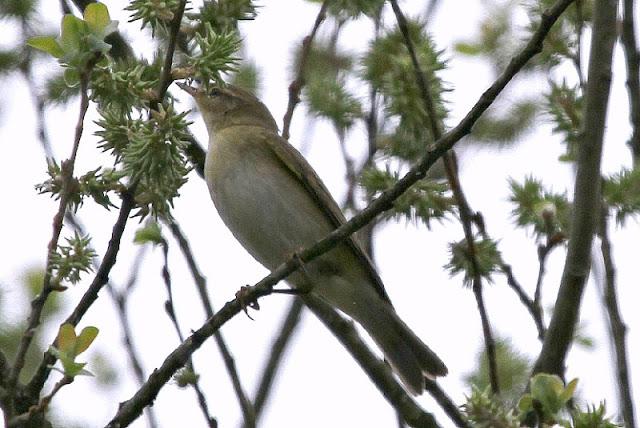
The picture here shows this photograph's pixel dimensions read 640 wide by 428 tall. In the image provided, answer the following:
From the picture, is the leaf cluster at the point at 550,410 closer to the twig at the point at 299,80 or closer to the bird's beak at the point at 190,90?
the twig at the point at 299,80

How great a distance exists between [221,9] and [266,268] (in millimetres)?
1930

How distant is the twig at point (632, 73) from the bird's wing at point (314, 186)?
1.26m

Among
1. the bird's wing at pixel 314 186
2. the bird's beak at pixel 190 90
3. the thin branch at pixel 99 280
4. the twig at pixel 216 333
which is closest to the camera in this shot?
the thin branch at pixel 99 280

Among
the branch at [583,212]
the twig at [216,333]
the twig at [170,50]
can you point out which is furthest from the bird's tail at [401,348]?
the twig at [170,50]

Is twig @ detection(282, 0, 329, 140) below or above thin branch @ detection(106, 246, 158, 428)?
above

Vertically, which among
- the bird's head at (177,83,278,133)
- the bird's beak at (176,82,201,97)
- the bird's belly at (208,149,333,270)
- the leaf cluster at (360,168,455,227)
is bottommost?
the leaf cluster at (360,168,455,227)

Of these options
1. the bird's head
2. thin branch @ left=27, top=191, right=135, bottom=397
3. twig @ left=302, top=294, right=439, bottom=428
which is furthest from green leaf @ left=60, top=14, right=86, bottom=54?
the bird's head

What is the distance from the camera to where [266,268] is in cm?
481

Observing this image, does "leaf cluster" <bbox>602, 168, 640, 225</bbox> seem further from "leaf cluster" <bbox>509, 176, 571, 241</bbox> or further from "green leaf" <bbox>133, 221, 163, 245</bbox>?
"green leaf" <bbox>133, 221, 163, 245</bbox>

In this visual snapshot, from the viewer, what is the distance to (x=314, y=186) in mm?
4754

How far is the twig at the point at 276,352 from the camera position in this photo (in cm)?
452

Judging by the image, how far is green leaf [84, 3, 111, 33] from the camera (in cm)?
251

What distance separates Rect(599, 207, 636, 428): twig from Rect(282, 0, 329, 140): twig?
1.30 m

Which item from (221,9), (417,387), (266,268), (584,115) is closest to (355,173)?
(266,268)
